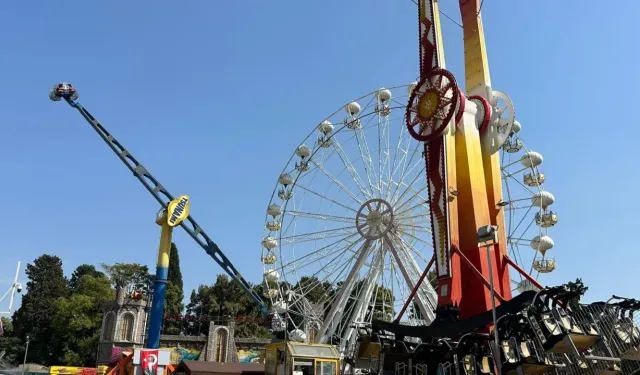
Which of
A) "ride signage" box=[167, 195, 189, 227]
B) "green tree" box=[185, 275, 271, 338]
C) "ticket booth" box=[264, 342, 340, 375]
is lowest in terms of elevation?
"ticket booth" box=[264, 342, 340, 375]

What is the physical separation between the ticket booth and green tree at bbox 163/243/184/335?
2108 inches

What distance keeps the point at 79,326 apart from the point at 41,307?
16.0 m

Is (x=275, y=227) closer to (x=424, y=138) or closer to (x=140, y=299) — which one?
(x=424, y=138)

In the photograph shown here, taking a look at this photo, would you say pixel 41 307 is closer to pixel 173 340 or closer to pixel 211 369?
pixel 173 340

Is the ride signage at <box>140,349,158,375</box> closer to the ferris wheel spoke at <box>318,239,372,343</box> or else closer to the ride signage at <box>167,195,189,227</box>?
the ferris wheel spoke at <box>318,239,372,343</box>

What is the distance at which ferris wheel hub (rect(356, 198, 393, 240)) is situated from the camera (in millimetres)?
30531

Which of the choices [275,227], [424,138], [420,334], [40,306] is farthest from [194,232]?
[40,306]

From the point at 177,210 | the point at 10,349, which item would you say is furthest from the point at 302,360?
the point at 10,349

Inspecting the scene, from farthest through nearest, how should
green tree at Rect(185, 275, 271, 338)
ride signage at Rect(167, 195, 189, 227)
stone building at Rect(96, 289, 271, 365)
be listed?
green tree at Rect(185, 275, 271, 338), stone building at Rect(96, 289, 271, 365), ride signage at Rect(167, 195, 189, 227)

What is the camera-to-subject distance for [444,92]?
26.9 m

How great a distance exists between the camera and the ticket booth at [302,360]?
1902 centimetres

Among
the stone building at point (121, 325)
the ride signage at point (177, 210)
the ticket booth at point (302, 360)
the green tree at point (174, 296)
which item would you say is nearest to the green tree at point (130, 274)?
the green tree at point (174, 296)

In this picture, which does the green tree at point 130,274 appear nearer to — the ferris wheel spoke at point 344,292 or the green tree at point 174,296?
the green tree at point 174,296

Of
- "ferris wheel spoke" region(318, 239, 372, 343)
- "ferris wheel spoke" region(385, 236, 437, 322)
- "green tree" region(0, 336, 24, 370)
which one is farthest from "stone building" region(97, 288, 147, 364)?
"ferris wheel spoke" region(385, 236, 437, 322)
